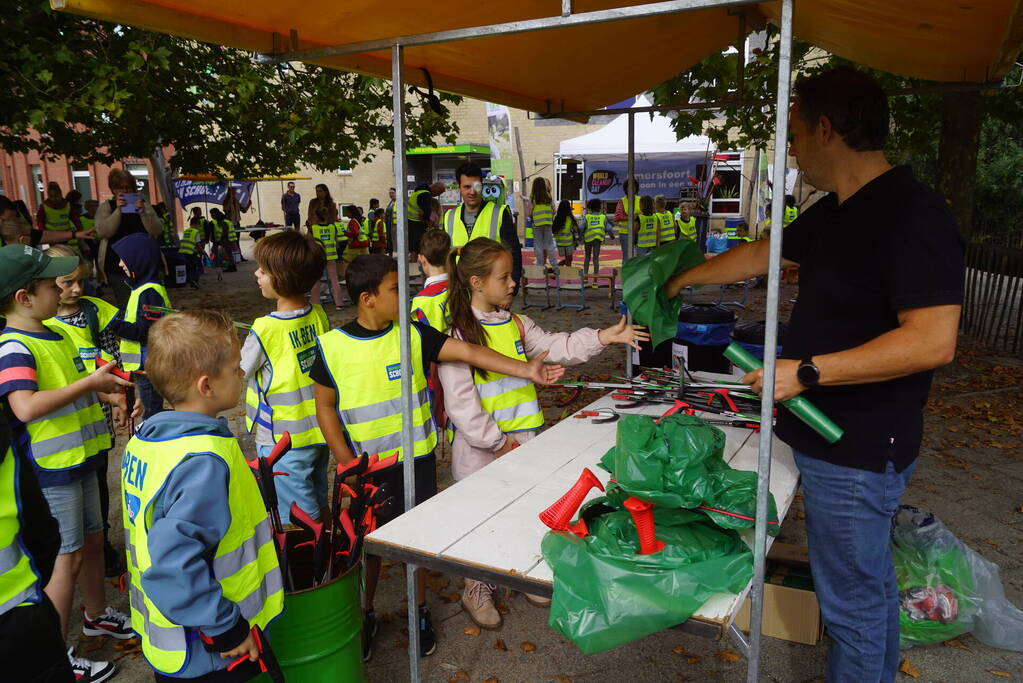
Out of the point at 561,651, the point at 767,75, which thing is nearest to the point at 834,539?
the point at 561,651

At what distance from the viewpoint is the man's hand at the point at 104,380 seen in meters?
2.75

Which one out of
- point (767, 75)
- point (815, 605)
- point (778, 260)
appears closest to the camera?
point (778, 260)

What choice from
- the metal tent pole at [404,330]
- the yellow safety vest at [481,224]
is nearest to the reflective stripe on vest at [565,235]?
the yellow safety vest at [481,224]

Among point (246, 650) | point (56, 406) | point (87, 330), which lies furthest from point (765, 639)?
point (87, 330)

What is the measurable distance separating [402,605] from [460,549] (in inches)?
67.3

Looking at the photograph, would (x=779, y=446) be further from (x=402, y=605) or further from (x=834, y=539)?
(x=402, y=605)

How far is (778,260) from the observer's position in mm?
1770

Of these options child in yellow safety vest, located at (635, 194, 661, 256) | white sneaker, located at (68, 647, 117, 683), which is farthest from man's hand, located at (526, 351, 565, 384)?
child in yellow safety vest, located at (635, 194, 661, 256)

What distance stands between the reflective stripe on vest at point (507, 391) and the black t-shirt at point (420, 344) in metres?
0.27

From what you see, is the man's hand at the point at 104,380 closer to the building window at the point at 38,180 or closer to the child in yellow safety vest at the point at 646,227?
the child in yellow safety vest at the point at 646,227

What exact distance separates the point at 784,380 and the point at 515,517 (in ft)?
2.99

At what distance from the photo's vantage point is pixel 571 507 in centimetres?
200

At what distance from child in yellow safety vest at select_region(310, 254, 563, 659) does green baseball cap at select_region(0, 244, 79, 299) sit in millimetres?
976

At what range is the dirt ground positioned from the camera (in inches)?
120
